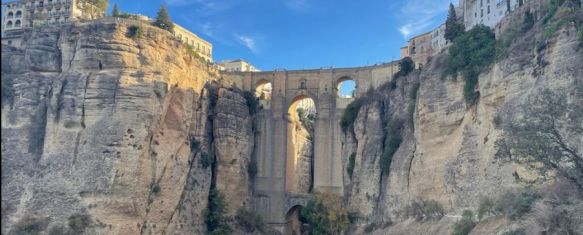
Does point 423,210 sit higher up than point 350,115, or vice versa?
point 350,115

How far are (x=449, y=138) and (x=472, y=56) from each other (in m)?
5.03

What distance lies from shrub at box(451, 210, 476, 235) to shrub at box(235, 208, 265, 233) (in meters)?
19.8

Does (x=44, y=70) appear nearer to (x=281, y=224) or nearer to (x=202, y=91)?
(x=202, y=91)

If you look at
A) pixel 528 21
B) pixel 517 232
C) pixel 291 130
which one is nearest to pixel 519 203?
pixel 517 232

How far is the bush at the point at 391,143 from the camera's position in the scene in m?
44.8

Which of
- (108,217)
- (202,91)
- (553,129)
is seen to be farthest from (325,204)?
(553,129)

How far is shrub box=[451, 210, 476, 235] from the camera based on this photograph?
1177 inches

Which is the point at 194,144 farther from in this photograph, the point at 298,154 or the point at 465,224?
the point at 465,224

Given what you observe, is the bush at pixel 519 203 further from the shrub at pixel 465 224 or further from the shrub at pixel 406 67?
the shrub at pixel 406 67

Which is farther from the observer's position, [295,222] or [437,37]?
[437,37]

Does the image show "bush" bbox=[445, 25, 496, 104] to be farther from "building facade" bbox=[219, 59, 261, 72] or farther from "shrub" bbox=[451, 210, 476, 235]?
"building facade" bbox=[219, 59, 261, 72]

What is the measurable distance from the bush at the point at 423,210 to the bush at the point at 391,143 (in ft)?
16.0

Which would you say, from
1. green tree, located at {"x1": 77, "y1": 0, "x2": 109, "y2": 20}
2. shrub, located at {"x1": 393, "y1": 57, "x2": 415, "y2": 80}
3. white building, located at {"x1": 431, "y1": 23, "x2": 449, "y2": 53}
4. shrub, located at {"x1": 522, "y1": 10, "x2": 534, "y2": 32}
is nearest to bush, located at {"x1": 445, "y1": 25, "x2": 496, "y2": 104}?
shrub, located at {"x1": 522, "y1": 10, "x2": 534, "y2": 32}

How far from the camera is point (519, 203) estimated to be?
2488 centimetres
